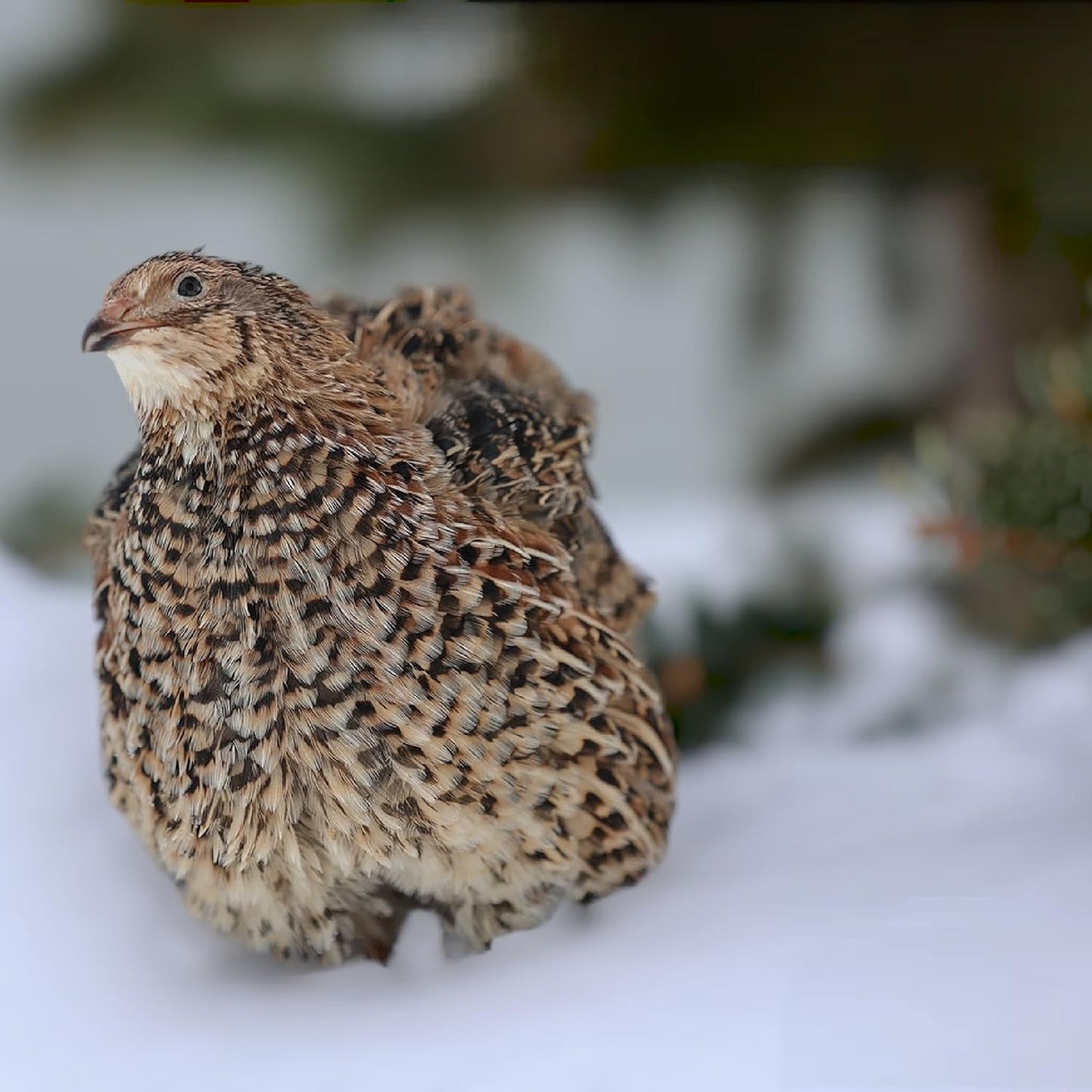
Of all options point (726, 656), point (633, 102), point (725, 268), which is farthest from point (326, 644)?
point (725, 268)

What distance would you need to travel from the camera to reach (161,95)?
5.05 feet

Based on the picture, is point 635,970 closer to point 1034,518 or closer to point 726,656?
point 726,656

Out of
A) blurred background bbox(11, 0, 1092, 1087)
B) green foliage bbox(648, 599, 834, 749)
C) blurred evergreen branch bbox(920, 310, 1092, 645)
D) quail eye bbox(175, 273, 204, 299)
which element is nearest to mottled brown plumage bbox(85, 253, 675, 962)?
quail eye bbox(175, 273, 204, 299)

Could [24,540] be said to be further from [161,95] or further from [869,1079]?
[869,1079]

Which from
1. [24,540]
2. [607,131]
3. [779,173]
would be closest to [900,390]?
[779,173]

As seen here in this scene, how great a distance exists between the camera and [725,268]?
1982mm

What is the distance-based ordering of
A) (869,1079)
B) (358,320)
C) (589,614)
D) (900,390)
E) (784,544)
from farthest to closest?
(900,390) < (784,544) < (358,320) < (589,614) < (869,1079)

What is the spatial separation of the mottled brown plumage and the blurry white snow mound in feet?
0.19

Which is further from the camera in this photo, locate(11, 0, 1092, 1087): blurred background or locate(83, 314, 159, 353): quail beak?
locate(11, 0, 1092, 1087): blurred background

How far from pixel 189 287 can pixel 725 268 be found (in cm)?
138

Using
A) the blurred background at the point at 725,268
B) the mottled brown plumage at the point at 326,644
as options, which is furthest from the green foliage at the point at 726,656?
the mottled brown plumage at the point at 326,644

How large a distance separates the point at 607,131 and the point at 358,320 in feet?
2.84

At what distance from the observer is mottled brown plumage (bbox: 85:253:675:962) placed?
751 mm

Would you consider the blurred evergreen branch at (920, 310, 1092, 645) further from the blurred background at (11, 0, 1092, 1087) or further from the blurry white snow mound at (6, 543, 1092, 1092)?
A: the blurry white snow mound at (6, 543, 1092, 1092)
